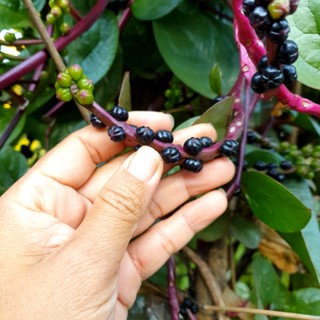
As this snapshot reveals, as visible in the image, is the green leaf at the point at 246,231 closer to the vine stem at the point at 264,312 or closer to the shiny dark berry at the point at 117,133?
the vine stem at the point at 264,312

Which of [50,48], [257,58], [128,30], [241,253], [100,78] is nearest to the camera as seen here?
[257,58]

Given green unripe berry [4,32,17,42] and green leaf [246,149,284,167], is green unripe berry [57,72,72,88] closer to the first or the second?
green unripe berry [4,32,17,42]

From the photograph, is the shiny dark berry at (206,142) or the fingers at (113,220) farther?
→ the shiny dark berry at (206,142)

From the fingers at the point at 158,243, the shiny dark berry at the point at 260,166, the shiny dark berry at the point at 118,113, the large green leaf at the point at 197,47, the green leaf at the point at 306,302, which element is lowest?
the green leaf at the point at 306,302

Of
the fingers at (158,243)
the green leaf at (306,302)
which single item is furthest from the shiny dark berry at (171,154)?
the green leaf at (306,302)

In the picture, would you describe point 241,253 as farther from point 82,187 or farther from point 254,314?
point 82,187

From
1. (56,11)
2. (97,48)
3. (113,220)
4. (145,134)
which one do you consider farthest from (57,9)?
(113,220)

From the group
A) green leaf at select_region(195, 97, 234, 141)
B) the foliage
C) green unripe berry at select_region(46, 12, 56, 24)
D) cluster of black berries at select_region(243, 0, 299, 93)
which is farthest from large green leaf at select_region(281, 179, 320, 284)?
green unripe berry at select_region(46, 12, 56, 24)

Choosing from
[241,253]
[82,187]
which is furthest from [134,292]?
[241,253]
